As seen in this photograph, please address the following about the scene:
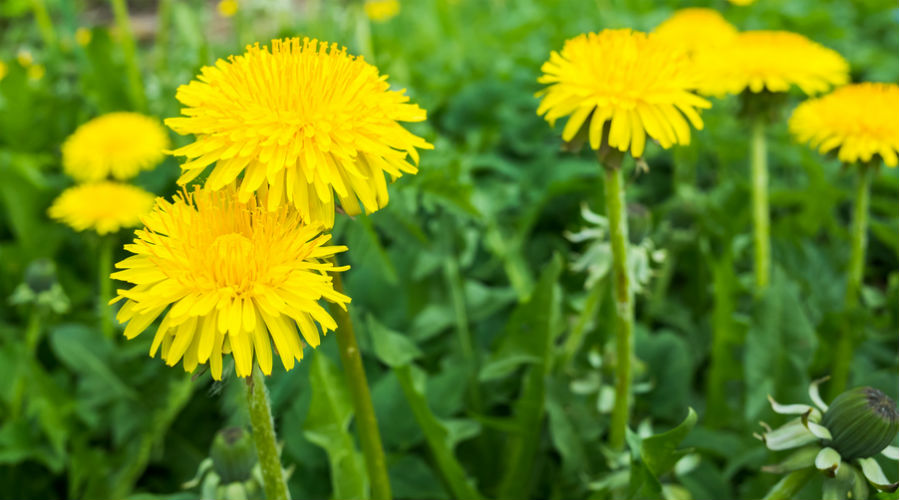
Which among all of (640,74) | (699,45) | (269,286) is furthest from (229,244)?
(699,45)

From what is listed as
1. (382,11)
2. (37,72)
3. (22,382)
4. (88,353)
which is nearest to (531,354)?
(88,353)

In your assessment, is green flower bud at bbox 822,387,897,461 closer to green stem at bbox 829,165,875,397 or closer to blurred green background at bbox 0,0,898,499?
blurred green background at bbox 0,0,898,499

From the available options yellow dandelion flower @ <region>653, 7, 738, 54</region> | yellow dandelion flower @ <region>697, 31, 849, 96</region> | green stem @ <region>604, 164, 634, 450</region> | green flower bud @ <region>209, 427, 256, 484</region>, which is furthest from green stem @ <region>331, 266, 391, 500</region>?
yellow dandelion flower @ <region>653, 7, 738, 54</region>

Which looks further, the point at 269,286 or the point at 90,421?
the point at 90,421

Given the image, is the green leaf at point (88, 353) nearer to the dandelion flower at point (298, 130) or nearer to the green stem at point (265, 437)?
the green stem at point (265, 437)

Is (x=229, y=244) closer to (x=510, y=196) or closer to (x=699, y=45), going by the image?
(x=510, y=196)

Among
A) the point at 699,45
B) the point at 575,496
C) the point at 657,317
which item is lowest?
the point at 575,496

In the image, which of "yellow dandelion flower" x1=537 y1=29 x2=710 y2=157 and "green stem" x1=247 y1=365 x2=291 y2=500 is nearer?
"green stem" x1=247 y1=365 x2=291 y2=500

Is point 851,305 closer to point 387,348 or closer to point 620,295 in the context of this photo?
point 620,295
